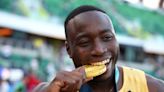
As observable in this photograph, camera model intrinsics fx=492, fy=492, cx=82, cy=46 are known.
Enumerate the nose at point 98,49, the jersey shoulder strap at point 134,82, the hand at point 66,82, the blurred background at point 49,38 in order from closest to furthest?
the hand at point 66,82
the nose at point 98,49
the jersey shoulder strap at point 134,82
the blurred background at point 49,38

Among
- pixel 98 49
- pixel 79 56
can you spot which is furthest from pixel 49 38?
pixel 98 49

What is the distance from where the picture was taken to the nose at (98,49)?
7.61 feet

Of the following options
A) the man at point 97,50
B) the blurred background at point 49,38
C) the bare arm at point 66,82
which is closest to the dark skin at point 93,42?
the man at point 97,50

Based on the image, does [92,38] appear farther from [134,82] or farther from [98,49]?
[134,82]

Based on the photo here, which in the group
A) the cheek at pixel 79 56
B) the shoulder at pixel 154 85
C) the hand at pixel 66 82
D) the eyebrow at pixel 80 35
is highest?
the eyebrow at pixel 80 35

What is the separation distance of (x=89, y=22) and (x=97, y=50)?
16cm

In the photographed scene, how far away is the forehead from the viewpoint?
239 cm

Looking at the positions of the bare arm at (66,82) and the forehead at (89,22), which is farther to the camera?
the forehead at (89,22)

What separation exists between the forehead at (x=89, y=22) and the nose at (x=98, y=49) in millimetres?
82

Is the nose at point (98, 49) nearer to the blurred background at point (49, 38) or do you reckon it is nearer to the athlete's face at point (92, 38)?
the athlete's face at point (92, 38)

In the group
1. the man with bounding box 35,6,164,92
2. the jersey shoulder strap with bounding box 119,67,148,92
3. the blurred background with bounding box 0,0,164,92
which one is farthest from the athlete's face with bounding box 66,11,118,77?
the blurred background with bounding box 0,0,164,92

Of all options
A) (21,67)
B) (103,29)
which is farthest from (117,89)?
(21,67)

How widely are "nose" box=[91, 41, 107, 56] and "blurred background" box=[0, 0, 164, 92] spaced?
9.49 meters

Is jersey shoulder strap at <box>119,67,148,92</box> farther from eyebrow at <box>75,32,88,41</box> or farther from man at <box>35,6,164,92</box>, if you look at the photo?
eyebrow at <box>75,32,88,41</box>
